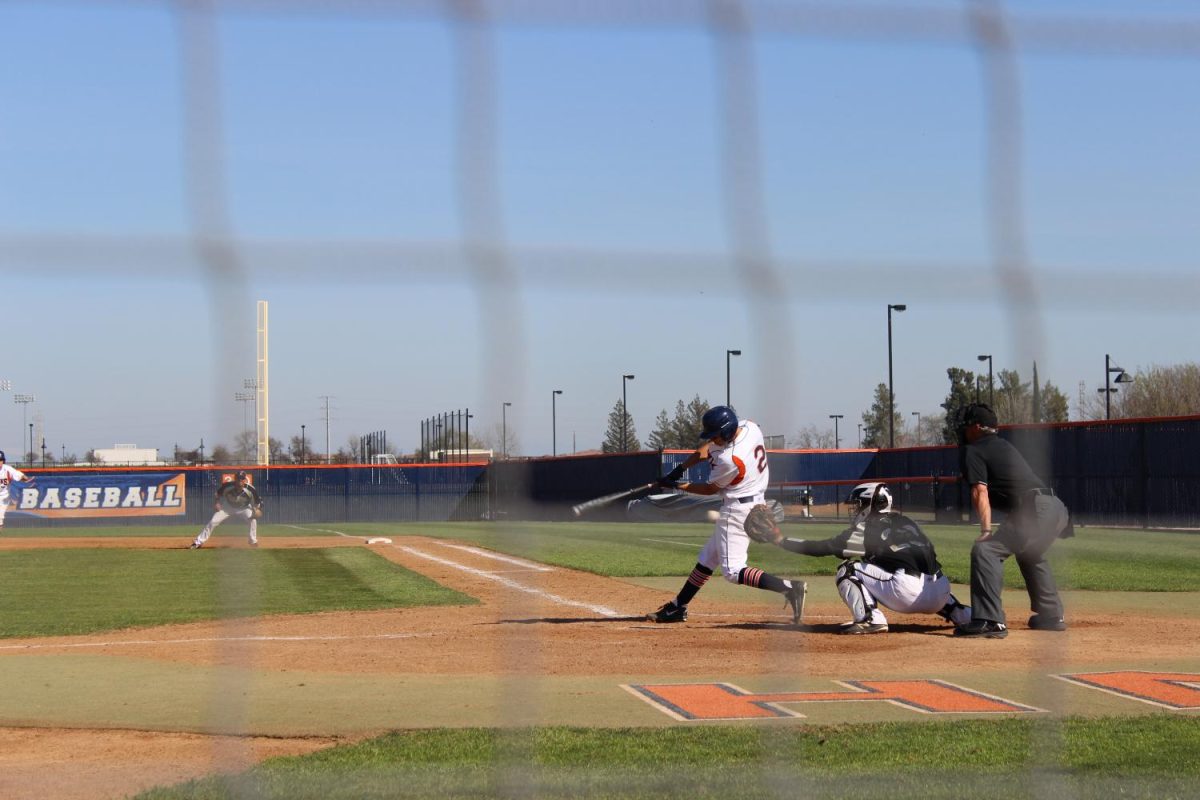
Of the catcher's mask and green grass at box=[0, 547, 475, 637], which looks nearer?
the catcher's mask

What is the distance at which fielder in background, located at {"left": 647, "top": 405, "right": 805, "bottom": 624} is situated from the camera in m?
9.09

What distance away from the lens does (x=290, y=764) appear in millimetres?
5137

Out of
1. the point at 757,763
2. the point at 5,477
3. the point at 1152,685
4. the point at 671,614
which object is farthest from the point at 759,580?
the point at 5,477

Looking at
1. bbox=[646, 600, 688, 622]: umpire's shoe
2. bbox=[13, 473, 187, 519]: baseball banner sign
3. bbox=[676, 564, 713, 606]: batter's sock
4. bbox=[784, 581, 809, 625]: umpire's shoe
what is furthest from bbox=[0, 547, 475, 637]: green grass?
bbox=[13, 473, 187, 519]: baseball banner sign

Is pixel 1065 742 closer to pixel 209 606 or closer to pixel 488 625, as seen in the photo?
pixel 488 625

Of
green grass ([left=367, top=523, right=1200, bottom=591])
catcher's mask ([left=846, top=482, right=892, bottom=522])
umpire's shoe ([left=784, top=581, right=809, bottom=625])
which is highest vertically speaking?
catcher's mask ([left=846, top=482, right=892, bottom=522])

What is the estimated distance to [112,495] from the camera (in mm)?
40969

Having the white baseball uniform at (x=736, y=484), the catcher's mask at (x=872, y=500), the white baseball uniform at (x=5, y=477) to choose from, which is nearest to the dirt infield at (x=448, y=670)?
the white baseball uniform at (x=736, y=484)

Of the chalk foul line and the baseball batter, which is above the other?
the baseball batter

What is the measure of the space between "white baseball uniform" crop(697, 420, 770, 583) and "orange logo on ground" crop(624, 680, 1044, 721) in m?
2.31

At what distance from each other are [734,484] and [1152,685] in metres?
3.23

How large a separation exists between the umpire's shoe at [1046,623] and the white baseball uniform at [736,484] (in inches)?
84.9

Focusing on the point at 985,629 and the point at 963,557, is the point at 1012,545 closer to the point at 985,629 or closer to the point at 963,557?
the point at 985,629

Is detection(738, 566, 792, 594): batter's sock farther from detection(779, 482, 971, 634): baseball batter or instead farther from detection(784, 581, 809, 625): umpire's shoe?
detection(779, 482, 971, 634): baseball batter
